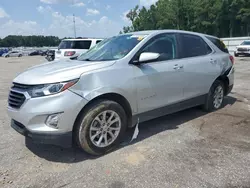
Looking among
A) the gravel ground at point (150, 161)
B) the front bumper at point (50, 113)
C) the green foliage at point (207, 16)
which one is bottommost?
the gravel ground at point (150, 161)

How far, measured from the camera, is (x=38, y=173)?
3.12m

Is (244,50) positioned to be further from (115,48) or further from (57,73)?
(57,73)

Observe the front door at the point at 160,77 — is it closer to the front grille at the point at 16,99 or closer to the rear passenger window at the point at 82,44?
the front grille at the point at 16,99

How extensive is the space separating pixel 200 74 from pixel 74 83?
2675 millimetres

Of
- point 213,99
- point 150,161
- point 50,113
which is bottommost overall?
point 150,161

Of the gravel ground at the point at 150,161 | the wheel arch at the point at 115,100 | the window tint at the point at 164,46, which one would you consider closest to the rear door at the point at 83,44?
the gravel ground at the point at 150,161

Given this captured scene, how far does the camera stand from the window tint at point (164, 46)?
4.18 m

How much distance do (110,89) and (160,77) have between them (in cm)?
102

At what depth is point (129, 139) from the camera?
4.08 meters

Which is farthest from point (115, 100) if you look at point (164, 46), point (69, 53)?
point (69, 53)

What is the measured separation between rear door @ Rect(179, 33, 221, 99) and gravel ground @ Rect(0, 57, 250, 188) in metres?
0.72

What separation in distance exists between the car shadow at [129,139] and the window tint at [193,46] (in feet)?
4.18

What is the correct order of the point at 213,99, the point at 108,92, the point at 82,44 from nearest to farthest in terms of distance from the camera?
the point at 108,92, the point at 213,99, the point at 82,44

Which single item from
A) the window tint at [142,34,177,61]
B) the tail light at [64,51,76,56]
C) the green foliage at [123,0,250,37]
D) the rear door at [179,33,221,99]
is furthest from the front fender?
the green foliage at [123,0,250,37]
